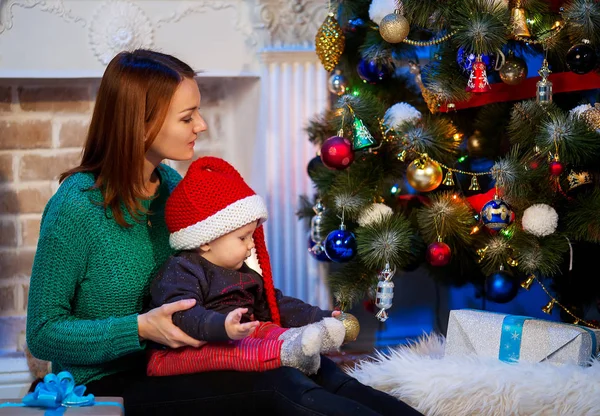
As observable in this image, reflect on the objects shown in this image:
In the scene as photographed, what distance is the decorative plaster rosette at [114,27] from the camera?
242 cm

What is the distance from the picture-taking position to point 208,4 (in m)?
2.49

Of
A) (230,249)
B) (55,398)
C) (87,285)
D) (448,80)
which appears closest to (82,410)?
(55,398)

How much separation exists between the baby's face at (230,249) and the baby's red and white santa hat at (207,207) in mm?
20

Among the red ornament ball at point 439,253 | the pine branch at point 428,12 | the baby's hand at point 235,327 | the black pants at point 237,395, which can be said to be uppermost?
the pine branch at point 428,12

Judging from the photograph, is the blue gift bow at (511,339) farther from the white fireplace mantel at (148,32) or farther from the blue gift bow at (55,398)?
the white fireplace mantel at (148,32)

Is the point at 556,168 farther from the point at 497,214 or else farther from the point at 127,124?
the point at 127,124

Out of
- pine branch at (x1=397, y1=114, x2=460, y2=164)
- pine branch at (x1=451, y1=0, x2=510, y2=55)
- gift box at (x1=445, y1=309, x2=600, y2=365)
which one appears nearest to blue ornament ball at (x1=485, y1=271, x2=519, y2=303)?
gift box at (x1=445, y1=309, x2=600, y2=365)

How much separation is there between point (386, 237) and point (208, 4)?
36.5 inches

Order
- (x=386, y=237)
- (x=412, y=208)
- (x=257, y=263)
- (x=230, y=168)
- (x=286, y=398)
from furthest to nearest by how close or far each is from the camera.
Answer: (x=412, y=208)
(x=386, y=237)
(x=257, y=263)
(x=230, y=168)
(x=286, y=398)

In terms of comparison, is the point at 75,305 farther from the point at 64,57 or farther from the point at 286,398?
the point at 64,57

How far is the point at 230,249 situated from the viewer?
64.7 inches

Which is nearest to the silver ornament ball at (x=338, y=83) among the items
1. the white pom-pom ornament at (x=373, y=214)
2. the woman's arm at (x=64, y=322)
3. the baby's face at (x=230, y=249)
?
the white pom-pom ornament at (x=373, y=214)

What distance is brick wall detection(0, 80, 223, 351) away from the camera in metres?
2.56

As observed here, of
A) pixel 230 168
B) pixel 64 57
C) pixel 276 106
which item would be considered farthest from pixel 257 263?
pixel 64 57
